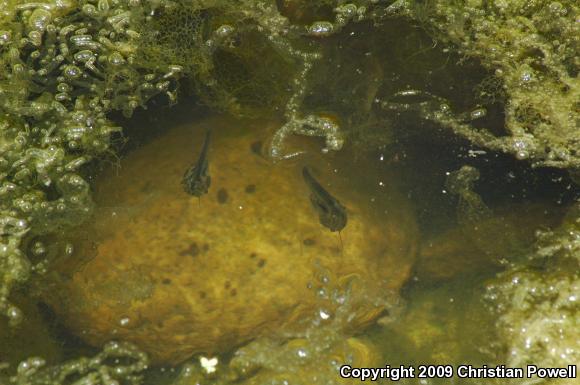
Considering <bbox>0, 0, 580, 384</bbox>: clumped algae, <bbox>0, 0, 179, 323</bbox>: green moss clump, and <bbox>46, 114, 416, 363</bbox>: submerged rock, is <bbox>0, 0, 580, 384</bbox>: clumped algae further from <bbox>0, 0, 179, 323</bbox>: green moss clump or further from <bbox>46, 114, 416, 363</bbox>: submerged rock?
<bbox>46, 114, 416, 363</bbox>: submerged rock

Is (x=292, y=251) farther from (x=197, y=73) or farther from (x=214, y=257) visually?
(x=197, y=73)

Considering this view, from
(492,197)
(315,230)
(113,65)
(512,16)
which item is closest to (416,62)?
(512,16)

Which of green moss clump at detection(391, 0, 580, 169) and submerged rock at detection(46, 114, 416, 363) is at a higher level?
green moss clump at detection(391, 0, 580, 169)

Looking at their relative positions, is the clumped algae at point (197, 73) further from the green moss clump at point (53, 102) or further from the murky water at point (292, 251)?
the murky water at point (292, 251)

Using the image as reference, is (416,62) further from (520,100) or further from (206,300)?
(206,300)

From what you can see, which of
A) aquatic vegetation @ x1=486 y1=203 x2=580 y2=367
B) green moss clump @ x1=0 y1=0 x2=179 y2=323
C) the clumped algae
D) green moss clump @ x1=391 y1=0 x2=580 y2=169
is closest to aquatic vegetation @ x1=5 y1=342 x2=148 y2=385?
the clumped algae

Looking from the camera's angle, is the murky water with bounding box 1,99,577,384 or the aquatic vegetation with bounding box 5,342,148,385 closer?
the aquatic vegetation with bounding box 5,342,148,385
